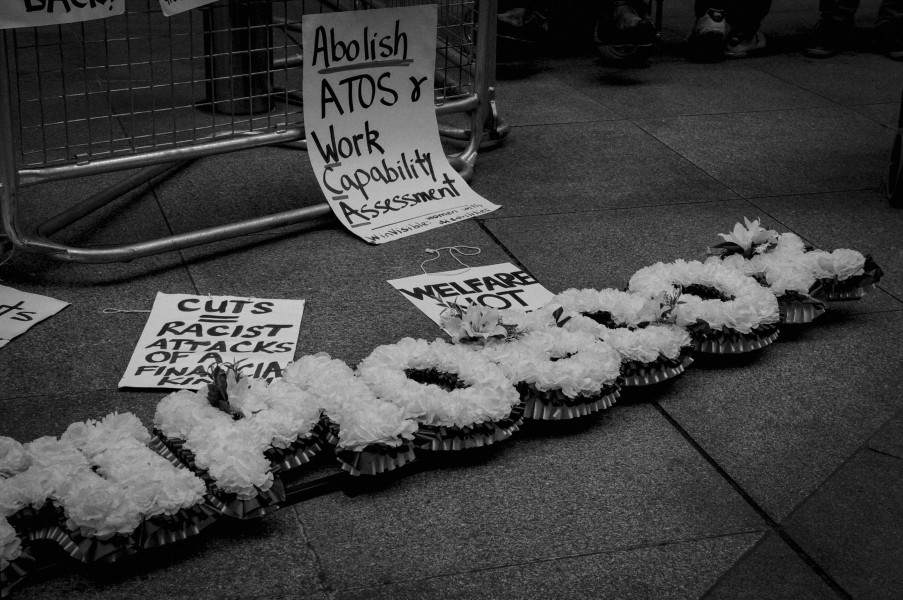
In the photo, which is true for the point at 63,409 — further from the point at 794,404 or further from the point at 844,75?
the point at 844,75

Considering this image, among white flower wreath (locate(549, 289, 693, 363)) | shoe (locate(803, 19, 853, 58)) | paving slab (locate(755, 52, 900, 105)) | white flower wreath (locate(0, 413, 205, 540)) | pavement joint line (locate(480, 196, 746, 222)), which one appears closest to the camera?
white flower wreath (locate(0, 413, 205, 540))

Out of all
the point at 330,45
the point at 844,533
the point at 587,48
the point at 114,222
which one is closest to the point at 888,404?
the point at 844,533

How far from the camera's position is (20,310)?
9.38ft

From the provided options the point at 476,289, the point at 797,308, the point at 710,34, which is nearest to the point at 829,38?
the point at 710,34

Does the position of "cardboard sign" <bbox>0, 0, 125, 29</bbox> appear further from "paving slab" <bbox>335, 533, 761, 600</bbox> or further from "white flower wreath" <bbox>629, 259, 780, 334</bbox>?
"paving slab" <bbox>335, 533, 761, 600</bbox>

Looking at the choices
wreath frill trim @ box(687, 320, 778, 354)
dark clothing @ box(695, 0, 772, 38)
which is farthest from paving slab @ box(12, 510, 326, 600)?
dark clothing @ box(695, 0, 772, 38)

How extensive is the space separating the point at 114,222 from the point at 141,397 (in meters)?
1.25

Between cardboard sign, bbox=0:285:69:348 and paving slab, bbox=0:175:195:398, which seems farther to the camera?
cardboard sign, bbox=0:285:69:348

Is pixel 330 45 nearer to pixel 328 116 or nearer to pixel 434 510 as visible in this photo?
pixel 328 116

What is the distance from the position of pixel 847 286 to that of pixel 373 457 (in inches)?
63.5

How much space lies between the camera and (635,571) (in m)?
1.94

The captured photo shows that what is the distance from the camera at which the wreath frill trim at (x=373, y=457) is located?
83.0 inches

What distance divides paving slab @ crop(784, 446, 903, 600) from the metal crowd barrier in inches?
78.2

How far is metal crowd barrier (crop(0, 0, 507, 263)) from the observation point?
306 cm
